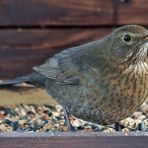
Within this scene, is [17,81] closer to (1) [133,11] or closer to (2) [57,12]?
(2) [57,12]

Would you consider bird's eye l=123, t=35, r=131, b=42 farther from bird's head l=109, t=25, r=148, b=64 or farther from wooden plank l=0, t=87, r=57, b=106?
wooden plank l=0, t=87, r=57, b=106

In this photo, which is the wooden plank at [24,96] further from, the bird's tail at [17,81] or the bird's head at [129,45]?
the bird's head at [129,45]

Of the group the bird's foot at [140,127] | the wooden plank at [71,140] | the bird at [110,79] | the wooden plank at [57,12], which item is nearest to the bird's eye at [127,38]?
the bird at [110,79]

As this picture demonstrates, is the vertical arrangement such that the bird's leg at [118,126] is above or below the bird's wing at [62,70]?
below

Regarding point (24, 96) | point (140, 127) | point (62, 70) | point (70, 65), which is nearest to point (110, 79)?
point (140, 127)

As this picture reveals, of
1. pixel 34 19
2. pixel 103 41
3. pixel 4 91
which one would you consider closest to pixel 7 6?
pixel 34 19

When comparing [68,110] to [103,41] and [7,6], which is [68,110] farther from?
[7,6]

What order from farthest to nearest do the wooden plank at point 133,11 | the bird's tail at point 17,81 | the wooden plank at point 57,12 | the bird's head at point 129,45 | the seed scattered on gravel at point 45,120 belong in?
the wooden plank at point 133,11 → the wooden plank at point 57,12 → the bird's tail at point 17,81 → the seed scattered on gravel at point 45,120 → the bird's head at point 129,45

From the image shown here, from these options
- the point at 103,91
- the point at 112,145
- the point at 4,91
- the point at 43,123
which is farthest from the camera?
the point at 4,91
